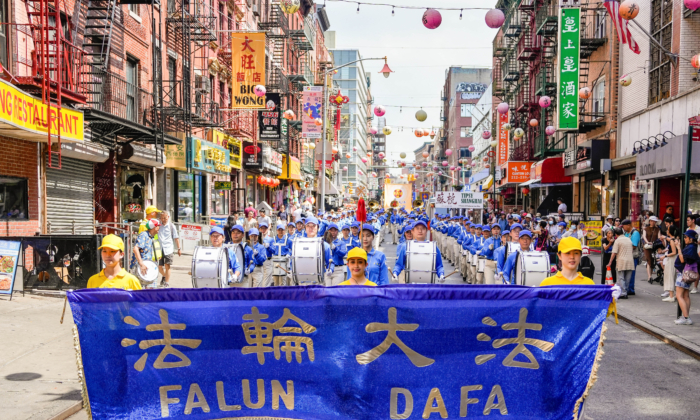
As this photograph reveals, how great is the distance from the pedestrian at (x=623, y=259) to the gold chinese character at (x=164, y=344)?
38.5 feet

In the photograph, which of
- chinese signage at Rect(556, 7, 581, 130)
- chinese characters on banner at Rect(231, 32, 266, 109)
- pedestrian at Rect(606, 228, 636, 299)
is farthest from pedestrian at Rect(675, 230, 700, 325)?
chinese characters on banner at Rect(231, 32, 266, 109)

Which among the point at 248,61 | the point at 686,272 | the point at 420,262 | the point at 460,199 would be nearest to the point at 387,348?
the point at 420,262

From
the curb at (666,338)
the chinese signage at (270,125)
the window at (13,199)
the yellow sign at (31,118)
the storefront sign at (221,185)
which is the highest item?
the chinese signage at (270,125)

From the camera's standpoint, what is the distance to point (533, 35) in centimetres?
4003

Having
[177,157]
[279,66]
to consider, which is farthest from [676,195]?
[279,66]

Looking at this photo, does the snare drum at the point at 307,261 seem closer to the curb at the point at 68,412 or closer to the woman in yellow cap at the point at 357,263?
the woman in yellow cap at the point at 357,263

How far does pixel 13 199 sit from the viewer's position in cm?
1418

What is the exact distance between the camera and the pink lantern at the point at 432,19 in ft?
48.4

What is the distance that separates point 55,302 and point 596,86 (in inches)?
989

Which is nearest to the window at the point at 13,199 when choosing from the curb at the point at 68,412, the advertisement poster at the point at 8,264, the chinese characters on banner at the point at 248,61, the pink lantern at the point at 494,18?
the advertisement poster at the point at 8,264

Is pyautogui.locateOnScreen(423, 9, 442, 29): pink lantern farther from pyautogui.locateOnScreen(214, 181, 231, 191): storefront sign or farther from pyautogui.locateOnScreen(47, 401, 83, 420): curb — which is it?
pyautogui.locateOnScreen(214, 181, 231, 191): storefront sign

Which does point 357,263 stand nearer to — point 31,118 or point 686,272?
point 686,272

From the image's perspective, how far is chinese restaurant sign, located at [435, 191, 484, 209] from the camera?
83.4 feet

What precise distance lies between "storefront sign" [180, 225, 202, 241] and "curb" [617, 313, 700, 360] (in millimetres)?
13287
